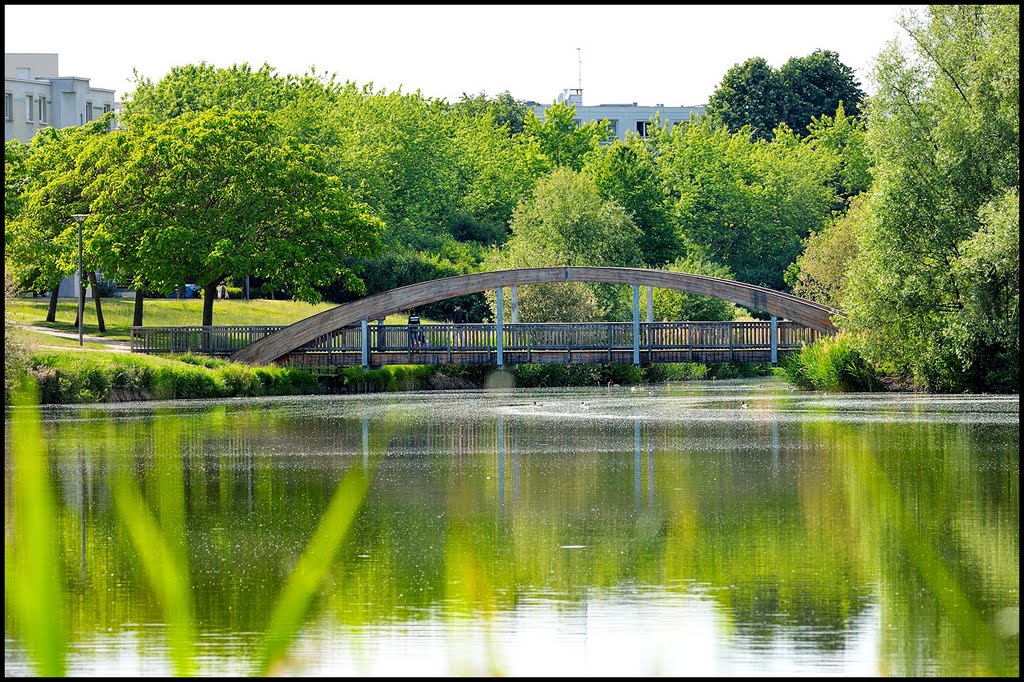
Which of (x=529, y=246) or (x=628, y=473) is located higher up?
(x=529, y=246)

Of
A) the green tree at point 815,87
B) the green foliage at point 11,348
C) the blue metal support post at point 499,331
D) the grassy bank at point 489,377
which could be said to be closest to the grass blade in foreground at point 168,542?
the green foliage at point 11,348

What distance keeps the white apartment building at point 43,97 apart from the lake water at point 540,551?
199 feet

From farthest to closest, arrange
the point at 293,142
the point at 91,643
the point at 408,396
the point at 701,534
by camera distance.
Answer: the point at 293,142, the point at 408,396, the point at 701,534, the point at 91,643

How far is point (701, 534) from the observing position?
1579 cm

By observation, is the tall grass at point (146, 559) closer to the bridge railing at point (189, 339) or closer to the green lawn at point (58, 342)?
the green lawn at point (58, 342)

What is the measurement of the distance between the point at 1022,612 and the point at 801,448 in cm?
1528

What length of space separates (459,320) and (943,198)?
2411 centimetres

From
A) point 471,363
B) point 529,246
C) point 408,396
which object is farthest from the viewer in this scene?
point 529,246

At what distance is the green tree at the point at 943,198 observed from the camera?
3947 cm

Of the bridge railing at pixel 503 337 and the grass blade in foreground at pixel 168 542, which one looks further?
the bridge railing at pixel 503 337

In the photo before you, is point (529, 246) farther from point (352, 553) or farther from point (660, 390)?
point (352, 553)

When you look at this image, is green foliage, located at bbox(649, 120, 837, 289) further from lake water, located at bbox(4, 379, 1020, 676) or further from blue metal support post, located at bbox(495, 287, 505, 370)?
lake water, located at bbox(4, 379, 1020, 676)

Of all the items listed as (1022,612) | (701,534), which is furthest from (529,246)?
(1022,612)

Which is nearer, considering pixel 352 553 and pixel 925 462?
pixel 352 553
